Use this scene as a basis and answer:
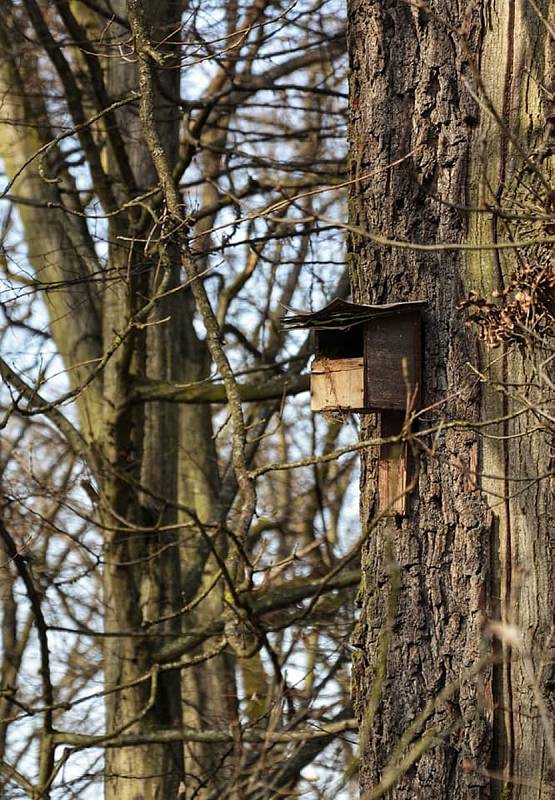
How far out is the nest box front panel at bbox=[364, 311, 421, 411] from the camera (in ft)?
10.6

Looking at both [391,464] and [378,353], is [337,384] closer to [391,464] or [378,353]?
[378,353]

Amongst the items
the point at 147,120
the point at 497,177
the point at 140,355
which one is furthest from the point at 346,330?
the point at 140,355

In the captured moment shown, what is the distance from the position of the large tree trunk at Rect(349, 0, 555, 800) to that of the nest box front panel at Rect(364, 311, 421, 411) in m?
0.07

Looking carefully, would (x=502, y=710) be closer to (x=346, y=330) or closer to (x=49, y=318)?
(x=346, y=330)

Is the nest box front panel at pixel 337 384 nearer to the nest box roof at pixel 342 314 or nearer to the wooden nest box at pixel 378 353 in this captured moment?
the wooden nest box at pixel 378 353

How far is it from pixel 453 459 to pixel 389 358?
36 cm

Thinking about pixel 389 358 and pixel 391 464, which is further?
pixel 391 464

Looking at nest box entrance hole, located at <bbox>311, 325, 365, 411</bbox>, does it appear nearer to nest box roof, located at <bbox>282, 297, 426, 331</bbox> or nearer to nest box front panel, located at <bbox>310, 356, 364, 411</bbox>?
nest box front panel, located at <bbox>310, 356, 364, 411</bbox>

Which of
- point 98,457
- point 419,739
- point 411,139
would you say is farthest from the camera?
point 98,457

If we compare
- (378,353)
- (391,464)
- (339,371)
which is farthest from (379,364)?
(391,464)

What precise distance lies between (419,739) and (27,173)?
4.63m

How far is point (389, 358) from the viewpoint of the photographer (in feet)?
10.6

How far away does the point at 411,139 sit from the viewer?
3.38 m

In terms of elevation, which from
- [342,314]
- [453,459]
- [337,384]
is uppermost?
[342,314]
